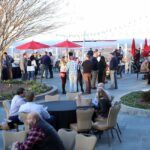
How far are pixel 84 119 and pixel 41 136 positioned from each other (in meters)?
3.17

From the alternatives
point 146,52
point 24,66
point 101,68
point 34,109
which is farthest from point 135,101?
point 146,52

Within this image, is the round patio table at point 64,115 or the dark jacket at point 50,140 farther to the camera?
the round patio table at point 64,115

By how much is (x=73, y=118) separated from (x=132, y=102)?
203 inches

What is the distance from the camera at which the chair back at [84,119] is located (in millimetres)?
9930

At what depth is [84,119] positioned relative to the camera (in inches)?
396

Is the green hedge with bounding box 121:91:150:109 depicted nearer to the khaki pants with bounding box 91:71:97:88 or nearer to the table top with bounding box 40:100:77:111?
the table top with bounding box 40:100:77:111

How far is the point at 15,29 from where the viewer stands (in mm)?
21000

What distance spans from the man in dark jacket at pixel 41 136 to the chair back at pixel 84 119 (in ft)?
9.80

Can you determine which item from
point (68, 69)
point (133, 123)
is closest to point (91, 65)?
point (68, 69)

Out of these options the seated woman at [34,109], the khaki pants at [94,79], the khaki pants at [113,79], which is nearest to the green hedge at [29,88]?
the khaki pants at [94,79]

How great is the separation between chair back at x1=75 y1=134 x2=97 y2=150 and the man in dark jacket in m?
0.29

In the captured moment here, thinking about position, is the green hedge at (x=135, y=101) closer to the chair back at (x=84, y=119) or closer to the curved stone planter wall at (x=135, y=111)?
the curved stone planter wall at (x=135, y=111)

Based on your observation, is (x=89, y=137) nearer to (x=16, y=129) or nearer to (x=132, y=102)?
(x=16, y=129)

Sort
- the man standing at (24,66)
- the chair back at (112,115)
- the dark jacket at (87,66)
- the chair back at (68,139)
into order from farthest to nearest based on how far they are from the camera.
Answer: the man standing at (24,66)
the dark jacket at (87,66)
the chair back at (112,115)
the chair back at (68,139)
